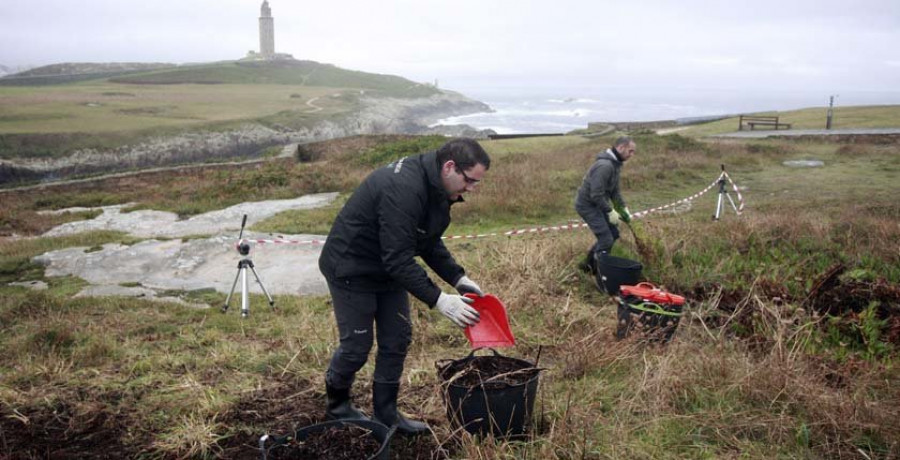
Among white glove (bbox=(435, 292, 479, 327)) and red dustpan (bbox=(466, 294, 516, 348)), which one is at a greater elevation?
white glove (bbox=(435, 292, 479, 327))

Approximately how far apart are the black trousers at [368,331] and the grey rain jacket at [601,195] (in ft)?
13.7

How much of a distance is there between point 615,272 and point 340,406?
13.1ft

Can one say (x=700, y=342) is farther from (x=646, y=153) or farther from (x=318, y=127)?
(x=318, y=127)

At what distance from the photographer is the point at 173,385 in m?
4.50

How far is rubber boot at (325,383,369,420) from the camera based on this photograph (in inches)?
152

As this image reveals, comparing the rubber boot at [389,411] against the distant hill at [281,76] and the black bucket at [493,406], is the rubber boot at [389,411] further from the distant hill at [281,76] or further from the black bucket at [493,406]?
the distant hill at [281,76]

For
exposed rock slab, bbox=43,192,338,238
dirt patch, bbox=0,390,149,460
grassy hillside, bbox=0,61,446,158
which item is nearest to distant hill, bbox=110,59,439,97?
grassy hillside, bbox=0,61,446,158

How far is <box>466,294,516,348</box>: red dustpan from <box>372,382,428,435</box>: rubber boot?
55 centimetres

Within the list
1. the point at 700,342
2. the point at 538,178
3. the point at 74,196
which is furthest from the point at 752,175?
the point at 74,196

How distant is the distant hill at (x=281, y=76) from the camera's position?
92562mm

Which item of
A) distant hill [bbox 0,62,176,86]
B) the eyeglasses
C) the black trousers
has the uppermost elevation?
distant hill [bbox 0,62,176,86]

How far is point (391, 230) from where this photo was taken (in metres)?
3.27

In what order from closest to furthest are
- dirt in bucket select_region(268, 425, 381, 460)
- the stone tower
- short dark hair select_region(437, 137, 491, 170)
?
dirt in bucket select_region(268, 425, 381, 460) < short dark hair select_region(437, 137, 491, 170) < the stone tower

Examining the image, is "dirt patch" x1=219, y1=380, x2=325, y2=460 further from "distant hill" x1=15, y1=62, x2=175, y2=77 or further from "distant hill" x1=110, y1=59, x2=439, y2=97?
"distant hill" x1=15, y1=62, x2=175, y2=77
